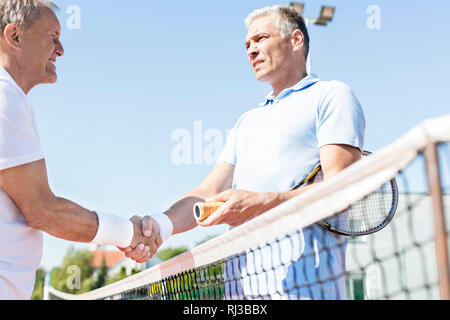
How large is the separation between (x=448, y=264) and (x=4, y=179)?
1.75m

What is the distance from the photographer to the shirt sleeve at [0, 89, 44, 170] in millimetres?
2260

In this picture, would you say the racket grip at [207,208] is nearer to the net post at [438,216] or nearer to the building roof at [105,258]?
the net post at [438,216]

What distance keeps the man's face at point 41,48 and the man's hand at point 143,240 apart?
941 mm

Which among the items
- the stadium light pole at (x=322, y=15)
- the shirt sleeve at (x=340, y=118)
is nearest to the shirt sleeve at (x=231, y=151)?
the shirt sleeve at (x=340, y=118)

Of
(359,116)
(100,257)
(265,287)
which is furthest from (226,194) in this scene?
(100,257)

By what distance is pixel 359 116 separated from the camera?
270 cm

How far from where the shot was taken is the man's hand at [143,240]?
3.16 meters

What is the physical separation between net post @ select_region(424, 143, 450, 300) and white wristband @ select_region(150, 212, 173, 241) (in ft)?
6.80

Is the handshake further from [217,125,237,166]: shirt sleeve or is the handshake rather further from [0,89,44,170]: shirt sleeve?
[0,89,44,170]: shirt sleeve

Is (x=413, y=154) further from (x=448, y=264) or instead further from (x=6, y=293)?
Result: (x=6, y=293)

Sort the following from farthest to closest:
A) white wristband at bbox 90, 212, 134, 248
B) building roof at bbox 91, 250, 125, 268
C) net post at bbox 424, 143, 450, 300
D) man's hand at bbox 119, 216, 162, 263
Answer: building roof at bbox 91, 250, 125, 268, man's hand at bbox 119, 216, 162, 263, white wristband at bbox 90, 212, 134, 248, net post at bbox 424, 143, 450, 300

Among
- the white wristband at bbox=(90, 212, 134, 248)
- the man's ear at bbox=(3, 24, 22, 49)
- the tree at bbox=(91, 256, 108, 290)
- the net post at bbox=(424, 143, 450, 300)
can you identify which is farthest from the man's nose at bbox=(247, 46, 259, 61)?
the tree at bbox=(91, 256, 108, 290)

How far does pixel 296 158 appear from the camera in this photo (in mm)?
2676
